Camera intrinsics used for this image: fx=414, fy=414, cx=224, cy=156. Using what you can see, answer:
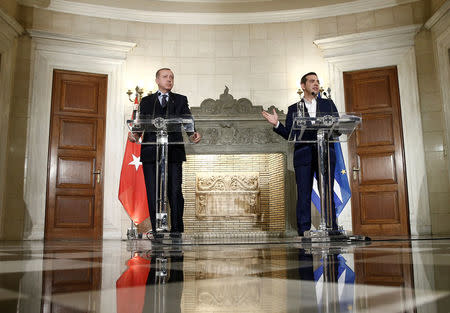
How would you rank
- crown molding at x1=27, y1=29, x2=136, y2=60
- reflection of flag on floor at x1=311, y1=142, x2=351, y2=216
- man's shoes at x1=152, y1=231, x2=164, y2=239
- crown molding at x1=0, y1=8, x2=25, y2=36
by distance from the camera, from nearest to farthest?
man's shoes at x1=152, y1=231, x2=164, y2=239 → reflection of flag on floor at x1=311, y1=142, x2=351, y2=216 → crown molding at x1=0, y1=8, x2=25, y2=36 → crown molding at x1=27, y1=29, x2=136, y2=60

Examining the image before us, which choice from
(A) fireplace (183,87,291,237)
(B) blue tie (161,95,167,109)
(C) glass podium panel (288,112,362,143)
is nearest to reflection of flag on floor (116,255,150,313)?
(C) glass podium panel (288,112,362,143)

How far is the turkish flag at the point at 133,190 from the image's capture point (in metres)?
5.57

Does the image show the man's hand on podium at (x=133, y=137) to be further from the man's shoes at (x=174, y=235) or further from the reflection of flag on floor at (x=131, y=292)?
the reflection of flag on floor at (x=131, y=292)

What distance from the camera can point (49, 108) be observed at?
629cm

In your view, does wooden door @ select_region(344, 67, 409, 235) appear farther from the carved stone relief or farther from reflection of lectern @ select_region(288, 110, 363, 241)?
reflection of lectern @ select_region(288, 110, 363, 241)

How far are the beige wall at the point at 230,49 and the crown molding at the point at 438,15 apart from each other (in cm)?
41

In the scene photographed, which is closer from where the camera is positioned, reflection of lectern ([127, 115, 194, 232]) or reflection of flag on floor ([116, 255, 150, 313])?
reflection of flag on floor ([116, 255, 150, 313])

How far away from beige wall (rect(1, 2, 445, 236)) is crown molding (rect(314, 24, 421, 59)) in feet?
0.57

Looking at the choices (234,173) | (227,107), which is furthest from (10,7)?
(234,173)

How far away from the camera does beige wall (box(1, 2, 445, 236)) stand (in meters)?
6.60

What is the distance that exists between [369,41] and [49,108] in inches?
199

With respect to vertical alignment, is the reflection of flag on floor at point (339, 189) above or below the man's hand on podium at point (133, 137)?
below

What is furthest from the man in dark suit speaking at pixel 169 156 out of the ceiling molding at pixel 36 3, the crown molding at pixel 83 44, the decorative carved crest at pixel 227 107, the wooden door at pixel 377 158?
the ceiling molding at pixel 36 3

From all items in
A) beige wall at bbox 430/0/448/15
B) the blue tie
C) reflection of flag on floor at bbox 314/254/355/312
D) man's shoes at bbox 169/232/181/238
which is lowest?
reflection of flag on floor at bbox 314/254/355/312
